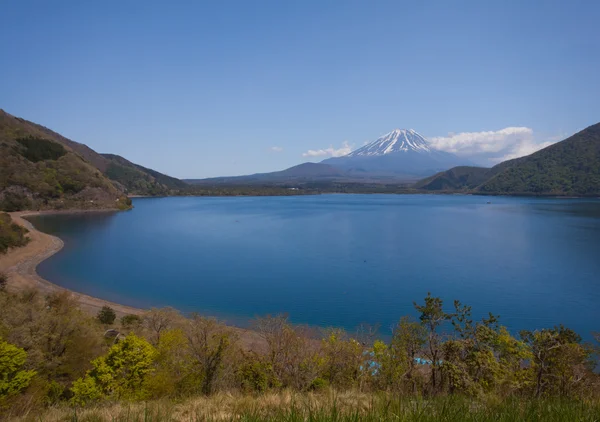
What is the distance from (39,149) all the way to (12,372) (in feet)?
217

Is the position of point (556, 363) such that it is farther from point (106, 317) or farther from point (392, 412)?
point (106, 317)

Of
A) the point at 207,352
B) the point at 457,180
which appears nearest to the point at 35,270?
the point at 207,352

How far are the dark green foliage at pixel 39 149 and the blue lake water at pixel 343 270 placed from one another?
22483 mm

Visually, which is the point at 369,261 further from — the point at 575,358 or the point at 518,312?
the point at 575,358

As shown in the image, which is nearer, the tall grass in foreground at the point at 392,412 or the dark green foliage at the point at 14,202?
the tall grass in foreground at the point at 392,412

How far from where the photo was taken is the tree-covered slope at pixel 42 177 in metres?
49.2

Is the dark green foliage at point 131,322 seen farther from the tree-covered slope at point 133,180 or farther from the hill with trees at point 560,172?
the tree-covered slope at point 133,180

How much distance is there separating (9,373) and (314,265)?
1872cm

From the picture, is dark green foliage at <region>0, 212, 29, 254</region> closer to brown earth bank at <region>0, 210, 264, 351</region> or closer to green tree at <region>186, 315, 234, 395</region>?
brown earth bank at <region>0, 210, 264, 351</region>

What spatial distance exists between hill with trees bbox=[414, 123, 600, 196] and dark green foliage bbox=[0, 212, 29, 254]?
304ft

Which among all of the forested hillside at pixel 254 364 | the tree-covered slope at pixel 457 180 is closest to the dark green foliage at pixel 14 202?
the forested hillside at pixel 254 364

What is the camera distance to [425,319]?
7953mm

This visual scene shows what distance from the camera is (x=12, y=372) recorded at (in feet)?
19.4

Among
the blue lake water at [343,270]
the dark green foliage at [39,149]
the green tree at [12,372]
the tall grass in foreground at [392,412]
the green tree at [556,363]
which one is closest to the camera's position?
the tall grass in foreground at [392,412]
